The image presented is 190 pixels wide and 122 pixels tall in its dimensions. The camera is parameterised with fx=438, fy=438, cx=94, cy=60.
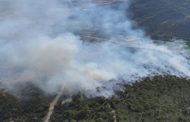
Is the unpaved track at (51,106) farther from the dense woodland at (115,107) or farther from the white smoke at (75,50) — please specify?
the white smoke at (75,50)

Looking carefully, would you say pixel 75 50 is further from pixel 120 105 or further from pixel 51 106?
pixel 120 105

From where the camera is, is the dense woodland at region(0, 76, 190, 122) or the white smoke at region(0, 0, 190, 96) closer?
the dense woodland at region(0, 76, 190, 122)

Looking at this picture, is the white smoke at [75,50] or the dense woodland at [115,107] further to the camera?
the white smoke at [75,50]

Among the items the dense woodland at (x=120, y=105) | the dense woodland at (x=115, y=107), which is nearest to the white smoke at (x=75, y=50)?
the dense woodland at (x=120, y=105)

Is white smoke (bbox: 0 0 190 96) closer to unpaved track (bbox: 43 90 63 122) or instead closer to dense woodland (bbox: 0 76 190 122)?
unpaved track (bbox: 43 90 63 122)

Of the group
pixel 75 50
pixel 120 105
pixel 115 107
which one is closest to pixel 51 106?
pixel 115 107

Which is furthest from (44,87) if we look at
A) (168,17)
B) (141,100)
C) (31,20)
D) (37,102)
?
(168,17)

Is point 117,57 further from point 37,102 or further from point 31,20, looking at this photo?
point 31,20

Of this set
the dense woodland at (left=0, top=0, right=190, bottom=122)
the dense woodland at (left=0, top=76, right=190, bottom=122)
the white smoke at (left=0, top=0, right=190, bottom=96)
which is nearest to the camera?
the dense woodland at (left=0, top=76, right=190, bottom=122)

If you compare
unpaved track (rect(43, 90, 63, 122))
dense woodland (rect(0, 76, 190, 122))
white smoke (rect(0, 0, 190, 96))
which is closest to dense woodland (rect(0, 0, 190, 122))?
dense woodland (rect(0, 76, 190, 122))
